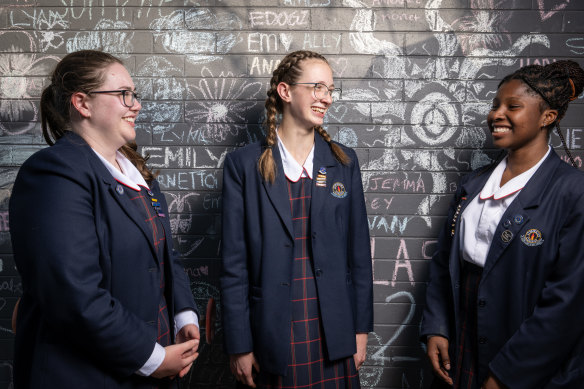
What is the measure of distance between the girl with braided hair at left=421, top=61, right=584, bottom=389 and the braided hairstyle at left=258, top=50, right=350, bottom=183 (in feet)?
2.57

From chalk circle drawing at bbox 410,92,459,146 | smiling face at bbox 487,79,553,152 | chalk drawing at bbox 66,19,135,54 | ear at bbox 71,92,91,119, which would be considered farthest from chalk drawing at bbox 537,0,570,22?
ear at bbox 71,92,91,119

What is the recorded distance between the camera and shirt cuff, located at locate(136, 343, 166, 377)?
1.55 m

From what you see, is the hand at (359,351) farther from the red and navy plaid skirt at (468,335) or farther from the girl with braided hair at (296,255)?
the red and navy plaid skirt at (468,335)

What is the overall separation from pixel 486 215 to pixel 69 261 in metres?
1.82

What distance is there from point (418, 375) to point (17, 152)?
3.35m

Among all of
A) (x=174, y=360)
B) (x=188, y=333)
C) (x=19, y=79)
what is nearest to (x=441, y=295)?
(x=188, y=333)

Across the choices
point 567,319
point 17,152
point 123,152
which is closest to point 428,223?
point 567,319

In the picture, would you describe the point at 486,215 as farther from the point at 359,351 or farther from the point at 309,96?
the point at 309,96

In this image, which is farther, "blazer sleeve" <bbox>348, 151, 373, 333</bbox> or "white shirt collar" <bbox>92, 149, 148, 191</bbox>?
"blazer sleeve" <bbox>348, 151, 373, 333</bbox>

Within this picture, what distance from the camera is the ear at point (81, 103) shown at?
1.68 m

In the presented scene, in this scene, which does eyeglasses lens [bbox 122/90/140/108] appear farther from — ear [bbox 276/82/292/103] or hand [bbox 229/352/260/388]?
hand [bbox 229/352/260/388]

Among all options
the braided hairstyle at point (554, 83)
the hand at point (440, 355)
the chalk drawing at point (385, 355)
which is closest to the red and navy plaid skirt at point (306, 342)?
the hand at point (440, 355)

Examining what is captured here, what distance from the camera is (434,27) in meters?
2.99

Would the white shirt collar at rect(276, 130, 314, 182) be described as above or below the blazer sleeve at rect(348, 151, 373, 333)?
above
